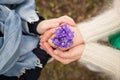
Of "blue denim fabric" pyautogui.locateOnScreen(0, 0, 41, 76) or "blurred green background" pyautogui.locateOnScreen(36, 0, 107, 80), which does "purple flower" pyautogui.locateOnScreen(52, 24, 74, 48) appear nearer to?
"blue denim fabric" pyautogui.locateOnScreen(0, 0, 41, 76)

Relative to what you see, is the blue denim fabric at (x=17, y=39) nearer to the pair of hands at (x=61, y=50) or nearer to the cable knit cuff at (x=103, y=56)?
the pair of hands at (x=61, y=50)

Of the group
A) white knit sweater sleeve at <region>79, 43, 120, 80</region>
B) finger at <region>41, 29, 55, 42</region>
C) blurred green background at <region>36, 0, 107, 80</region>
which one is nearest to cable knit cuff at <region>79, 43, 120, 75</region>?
white knit sweater sleeve at <region>79, 43, 120, 80</region>

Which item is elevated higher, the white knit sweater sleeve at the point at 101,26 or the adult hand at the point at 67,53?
the white knit sweater sleeve at the point at 101,26

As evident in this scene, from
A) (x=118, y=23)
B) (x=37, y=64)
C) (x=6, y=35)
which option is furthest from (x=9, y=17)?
(x=118, y=23)

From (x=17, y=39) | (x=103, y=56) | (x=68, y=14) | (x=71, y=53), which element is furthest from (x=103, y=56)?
(x=68, y=14)

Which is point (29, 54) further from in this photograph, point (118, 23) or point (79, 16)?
point (79, 16)

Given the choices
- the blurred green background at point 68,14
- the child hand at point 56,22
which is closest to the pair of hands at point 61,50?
the child hand at point 56,22
